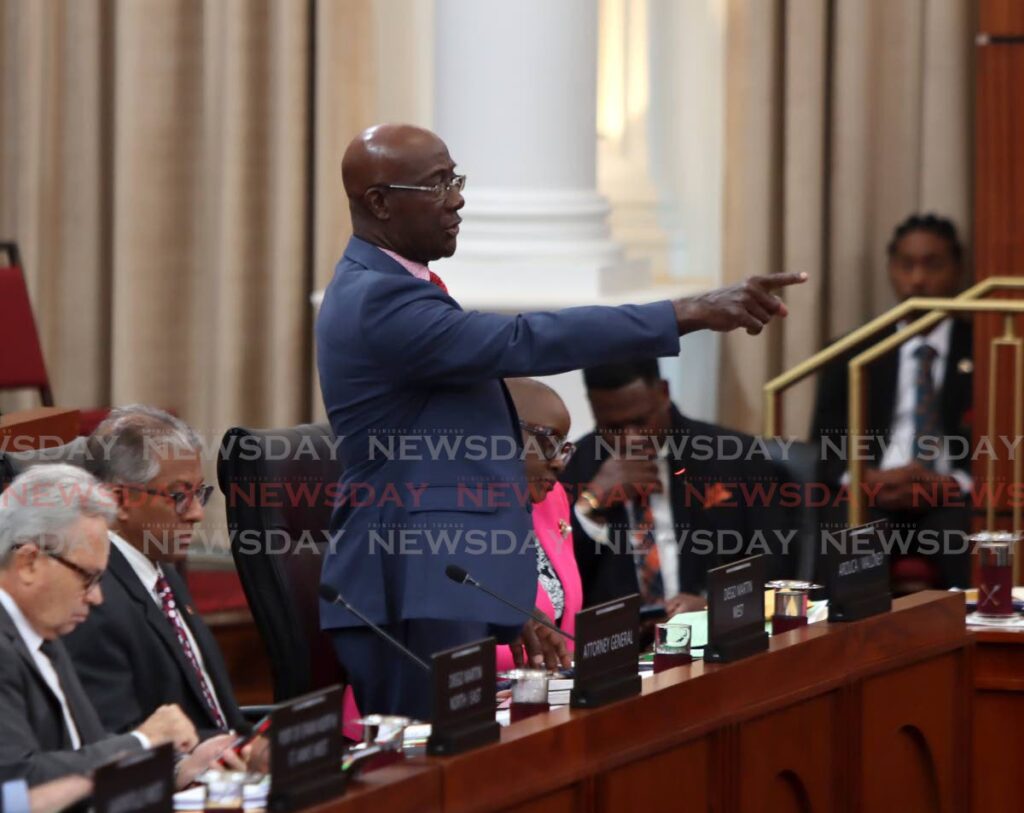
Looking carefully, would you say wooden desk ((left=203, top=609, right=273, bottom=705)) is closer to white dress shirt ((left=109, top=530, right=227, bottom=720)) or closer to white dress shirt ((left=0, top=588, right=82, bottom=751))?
white dress shirt ((left=109, top=530, right=227, bottom=720))

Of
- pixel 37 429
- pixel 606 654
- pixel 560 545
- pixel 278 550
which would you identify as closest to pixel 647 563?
pixel 560 545

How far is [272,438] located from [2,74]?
3.87m

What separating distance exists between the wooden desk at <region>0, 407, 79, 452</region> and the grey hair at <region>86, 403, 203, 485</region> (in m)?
0.32

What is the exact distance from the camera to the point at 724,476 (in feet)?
14.7

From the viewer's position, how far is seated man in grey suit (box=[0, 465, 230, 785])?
2.39 metres

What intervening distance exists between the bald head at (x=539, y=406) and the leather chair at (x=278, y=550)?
0.37 meters

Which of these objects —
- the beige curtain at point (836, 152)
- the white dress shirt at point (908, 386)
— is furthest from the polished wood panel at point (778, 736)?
the beige curtain at point (836, 152)

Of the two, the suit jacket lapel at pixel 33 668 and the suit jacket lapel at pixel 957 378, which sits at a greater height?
the suit jacket lapel at pixel 957 378

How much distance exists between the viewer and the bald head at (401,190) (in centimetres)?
294

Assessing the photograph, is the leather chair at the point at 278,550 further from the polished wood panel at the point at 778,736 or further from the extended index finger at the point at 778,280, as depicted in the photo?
the extended index finger at the point at 778,280

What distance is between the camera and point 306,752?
6.81 feet

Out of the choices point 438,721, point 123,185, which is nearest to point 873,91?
point 123,185

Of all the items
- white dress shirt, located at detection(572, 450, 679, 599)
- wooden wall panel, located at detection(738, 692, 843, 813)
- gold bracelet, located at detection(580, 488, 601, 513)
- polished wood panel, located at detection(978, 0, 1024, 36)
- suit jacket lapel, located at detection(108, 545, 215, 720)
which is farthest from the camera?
polished wood panel, located at detection(978, 0, 1024, 36)

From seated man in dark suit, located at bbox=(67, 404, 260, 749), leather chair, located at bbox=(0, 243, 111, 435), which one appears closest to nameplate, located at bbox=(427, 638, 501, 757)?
seated man in dark suit, located at bbox=(67, 404, 260, 749)
